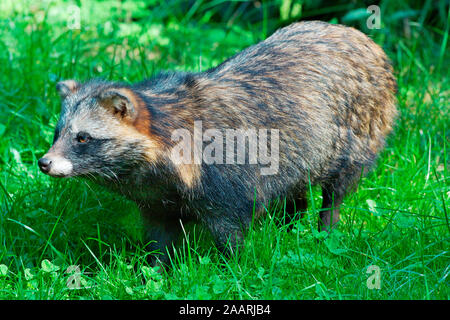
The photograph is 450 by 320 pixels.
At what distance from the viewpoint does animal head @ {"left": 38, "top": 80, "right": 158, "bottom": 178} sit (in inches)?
151

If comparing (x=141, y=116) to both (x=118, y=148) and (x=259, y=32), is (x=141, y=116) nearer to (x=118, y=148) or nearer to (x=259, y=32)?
(x=118, y=148)

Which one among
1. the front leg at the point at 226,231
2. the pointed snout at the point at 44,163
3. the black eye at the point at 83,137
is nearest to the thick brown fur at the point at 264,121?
the front leg at the point at 226,231

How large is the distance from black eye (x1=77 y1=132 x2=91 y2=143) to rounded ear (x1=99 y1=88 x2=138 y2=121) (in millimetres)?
204

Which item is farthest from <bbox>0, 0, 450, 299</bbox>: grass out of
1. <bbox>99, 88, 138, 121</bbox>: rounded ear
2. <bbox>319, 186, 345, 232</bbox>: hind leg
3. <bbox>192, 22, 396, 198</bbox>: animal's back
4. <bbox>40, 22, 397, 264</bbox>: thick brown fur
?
<bbox>99, 88, 138, 121</bbox>: rounded ear

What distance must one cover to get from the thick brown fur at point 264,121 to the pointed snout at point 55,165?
230 mm

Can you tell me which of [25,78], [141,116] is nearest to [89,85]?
[141,116]

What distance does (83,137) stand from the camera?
384 cm

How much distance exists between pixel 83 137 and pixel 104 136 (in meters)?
0.12

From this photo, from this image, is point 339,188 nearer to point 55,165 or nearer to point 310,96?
point 310,96

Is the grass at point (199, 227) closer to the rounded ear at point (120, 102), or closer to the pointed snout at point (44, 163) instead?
the pointed snout at point (44, 163)

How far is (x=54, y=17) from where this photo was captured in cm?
732

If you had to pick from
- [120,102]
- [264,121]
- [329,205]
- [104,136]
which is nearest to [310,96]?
[264,121]

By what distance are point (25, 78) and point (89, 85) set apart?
1.91 metres

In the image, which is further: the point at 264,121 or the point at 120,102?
the point at 264,121
